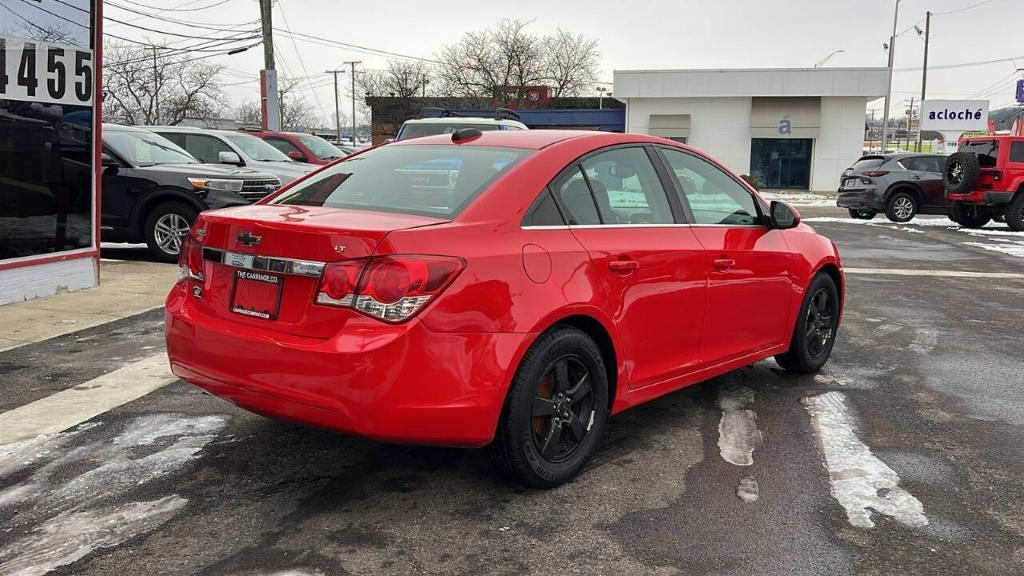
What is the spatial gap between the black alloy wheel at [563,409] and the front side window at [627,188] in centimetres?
75

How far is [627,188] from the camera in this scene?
411 cm

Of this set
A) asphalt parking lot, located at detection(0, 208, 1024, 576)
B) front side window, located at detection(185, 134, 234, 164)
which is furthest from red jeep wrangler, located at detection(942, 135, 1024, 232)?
front side window, located at detection(185, 134, 234, 164)

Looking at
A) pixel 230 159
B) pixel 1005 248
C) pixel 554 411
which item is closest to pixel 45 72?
pixel 230 159

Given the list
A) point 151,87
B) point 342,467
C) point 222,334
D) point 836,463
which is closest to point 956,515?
point 836,463

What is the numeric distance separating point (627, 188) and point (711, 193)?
2.73 ft

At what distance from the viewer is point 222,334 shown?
3.35m

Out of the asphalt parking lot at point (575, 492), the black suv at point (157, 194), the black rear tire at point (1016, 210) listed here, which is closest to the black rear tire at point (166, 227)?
the black suv at point (157, 194)

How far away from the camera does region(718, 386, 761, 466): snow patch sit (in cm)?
405

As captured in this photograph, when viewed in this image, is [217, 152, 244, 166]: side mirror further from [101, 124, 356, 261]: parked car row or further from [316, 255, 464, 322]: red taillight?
[316, 255, 464, 322]: red taillight

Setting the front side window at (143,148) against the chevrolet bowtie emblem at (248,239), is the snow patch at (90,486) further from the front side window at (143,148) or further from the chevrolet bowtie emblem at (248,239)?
the front side window at (143,148)

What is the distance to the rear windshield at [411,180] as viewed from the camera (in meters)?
3.55

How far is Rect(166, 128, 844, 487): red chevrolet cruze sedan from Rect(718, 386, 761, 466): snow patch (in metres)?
0.31

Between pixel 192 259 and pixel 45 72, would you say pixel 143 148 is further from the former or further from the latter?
pixel 192 259

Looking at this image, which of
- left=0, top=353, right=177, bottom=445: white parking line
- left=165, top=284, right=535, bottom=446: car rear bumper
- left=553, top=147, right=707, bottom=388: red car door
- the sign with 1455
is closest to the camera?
left=165, top=284, right=535, bottom=446: car rear bumper
